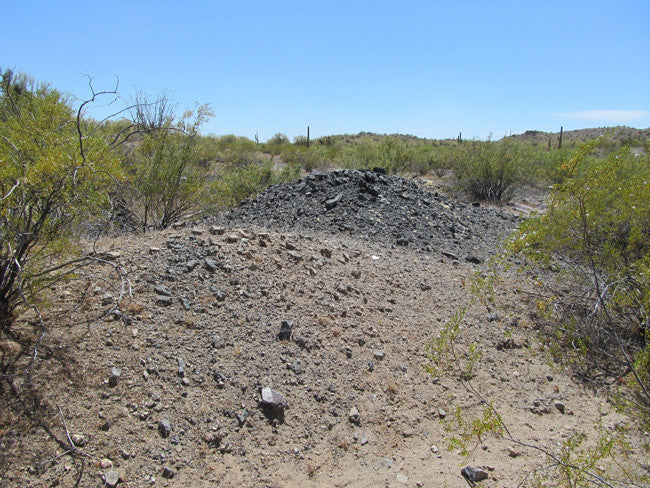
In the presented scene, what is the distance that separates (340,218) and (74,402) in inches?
221

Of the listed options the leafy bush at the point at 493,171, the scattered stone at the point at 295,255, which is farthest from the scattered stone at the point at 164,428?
the leafy bush at the point at 493,171

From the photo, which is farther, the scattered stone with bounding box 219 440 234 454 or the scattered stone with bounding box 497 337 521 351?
the scattered stone with bounding box 497 337 521 351

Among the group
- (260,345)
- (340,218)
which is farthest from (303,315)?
(340,218)

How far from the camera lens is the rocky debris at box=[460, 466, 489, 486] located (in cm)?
302

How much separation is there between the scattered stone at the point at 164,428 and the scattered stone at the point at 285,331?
1.25 m

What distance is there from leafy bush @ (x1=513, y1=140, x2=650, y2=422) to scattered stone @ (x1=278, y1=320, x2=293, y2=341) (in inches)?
93.0

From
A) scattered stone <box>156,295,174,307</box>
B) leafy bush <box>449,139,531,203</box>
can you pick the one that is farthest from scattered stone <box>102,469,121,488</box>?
leafy bush <box>449,139,531,203</box>

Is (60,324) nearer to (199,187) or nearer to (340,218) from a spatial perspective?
(199,187)

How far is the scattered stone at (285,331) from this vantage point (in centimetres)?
404

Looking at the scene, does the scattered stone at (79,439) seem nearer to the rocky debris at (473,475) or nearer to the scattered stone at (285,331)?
the scattered stone at (285,331)

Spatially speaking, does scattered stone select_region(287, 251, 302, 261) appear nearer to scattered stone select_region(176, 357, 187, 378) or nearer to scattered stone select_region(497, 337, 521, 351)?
scattered stone select_region(176, 357, 187, 378)

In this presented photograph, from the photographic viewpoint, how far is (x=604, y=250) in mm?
4332

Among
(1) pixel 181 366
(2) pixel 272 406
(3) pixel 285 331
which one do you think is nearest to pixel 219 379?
(1) pixel 181 366

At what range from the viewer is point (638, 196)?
3.91 meters
